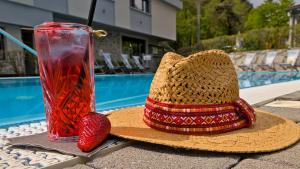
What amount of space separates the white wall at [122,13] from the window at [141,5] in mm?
929

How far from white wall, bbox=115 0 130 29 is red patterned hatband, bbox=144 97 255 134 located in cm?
1172

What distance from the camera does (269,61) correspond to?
12.4 m

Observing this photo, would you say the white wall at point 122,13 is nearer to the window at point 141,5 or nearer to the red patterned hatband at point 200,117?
the window at point 141,5

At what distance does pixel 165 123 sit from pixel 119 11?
40.0 ft

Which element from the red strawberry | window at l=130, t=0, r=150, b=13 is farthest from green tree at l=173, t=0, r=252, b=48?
the red strawberry

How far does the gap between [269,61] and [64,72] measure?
12.6 meters

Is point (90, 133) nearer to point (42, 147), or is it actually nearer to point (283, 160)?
point (42, 147)

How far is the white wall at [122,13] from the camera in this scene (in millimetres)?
12906

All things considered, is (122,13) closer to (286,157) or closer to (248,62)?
(248,62)

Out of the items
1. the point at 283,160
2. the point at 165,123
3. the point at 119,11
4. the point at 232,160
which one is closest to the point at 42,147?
the point at 165,123

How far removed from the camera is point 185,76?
1583mm

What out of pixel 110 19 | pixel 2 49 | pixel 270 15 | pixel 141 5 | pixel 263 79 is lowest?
pixel 263 79

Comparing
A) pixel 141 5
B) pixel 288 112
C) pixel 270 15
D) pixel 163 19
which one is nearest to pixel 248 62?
pixel 163 19

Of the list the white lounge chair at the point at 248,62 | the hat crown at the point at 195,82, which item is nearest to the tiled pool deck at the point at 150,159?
the hat crown at the point at 195,82
